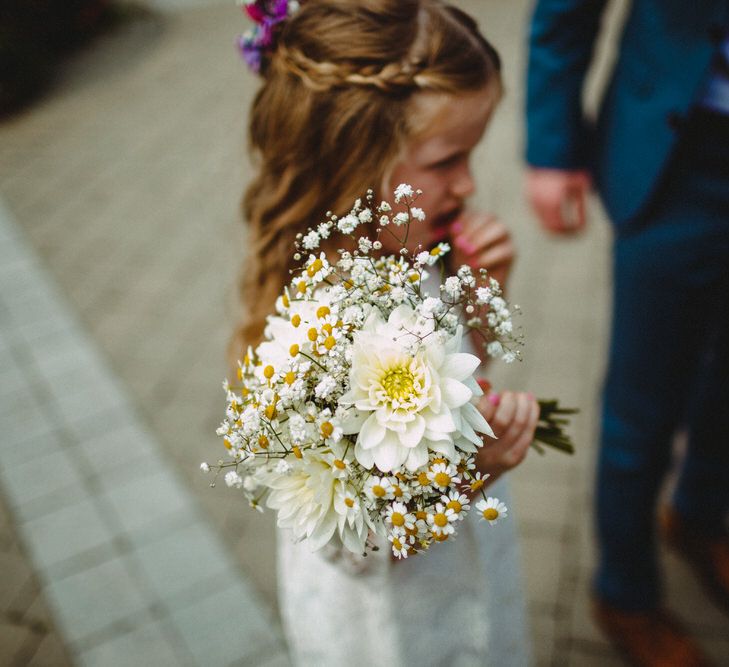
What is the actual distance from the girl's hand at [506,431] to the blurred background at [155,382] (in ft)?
4.77

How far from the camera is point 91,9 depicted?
817 centimetres

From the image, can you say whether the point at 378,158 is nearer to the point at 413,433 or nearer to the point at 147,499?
the point at 413,433

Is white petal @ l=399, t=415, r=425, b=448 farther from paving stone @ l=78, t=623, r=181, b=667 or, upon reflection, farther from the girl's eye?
paving stone @ l=78, t=623, r=181, b=667

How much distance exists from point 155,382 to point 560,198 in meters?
2.30

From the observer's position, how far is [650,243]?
1841 millimetres

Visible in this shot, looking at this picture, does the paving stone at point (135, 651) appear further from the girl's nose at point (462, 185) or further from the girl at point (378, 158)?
the girl's nose at point (462, 185)

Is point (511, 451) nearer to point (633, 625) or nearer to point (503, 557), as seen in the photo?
point (503, 557)

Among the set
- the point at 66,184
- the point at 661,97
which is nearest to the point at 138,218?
the point at 66,184

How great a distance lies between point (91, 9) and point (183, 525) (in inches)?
288

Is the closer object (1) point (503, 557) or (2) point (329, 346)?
(2) point (329, 346)

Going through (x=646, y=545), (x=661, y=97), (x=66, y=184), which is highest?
(x=661, y=97)

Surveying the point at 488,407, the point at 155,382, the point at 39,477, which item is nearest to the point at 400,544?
the point at 488,407

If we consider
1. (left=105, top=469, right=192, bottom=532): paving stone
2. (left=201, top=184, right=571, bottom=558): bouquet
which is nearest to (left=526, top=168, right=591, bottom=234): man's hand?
(left=201, top=184, right=571, bottom=558): bouquet

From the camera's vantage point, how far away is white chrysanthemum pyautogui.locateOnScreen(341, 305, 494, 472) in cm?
87
